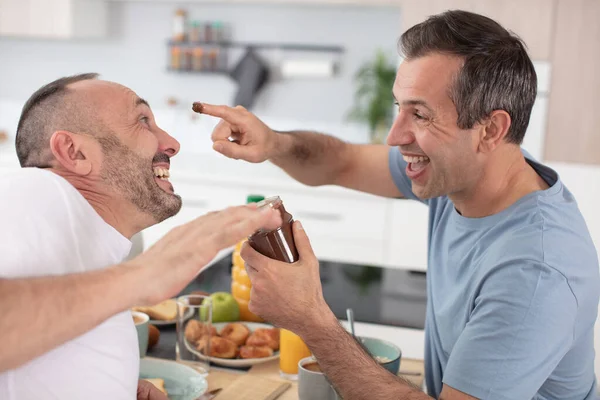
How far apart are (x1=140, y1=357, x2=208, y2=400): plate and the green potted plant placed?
302 cm

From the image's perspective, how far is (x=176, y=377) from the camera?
5.35 feet

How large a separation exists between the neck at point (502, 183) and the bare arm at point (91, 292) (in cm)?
81

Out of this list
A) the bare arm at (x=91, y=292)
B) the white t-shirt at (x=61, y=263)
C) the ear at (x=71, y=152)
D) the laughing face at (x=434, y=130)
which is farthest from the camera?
the laughing face at (x=434, y=130)

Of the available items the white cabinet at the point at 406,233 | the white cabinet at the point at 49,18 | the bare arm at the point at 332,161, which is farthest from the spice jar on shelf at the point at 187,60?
the bare arm at the point at 332,161

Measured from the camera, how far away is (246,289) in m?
2.06

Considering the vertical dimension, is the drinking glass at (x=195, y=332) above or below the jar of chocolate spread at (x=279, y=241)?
below

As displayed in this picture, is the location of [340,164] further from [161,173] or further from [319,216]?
[319,216]

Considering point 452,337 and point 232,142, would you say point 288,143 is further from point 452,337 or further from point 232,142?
point 452,337

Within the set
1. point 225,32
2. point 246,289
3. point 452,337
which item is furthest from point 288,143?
point 225,32

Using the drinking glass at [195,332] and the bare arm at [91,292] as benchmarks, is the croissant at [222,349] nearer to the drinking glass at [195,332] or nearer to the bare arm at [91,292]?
the drinking glass at [195,332]

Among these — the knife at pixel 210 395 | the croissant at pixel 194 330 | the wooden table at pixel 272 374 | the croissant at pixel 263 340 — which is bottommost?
the wooden table at pixel 272 374

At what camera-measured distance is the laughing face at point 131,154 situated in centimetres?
150

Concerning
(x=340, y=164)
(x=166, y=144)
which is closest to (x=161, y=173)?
(x=166, y=144)

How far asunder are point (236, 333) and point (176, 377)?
0.23 metres
